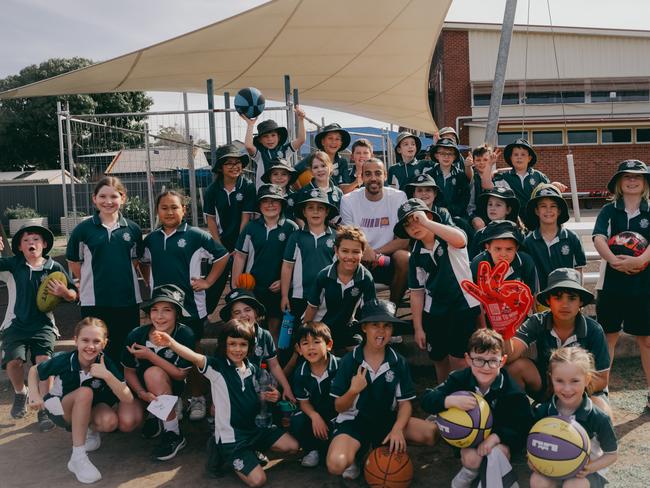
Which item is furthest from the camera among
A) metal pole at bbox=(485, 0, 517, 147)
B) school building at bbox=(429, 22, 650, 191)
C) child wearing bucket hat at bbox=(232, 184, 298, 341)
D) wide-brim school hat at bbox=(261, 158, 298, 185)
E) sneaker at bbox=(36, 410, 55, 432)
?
school building at bbox=(429, 22, 650, 191)

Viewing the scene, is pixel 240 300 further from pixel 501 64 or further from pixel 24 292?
pixel 501 64

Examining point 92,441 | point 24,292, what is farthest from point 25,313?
point 92,441

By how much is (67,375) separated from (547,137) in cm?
2552

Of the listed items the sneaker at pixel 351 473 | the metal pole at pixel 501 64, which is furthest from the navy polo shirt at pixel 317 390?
the metal pole at pixel 501 64

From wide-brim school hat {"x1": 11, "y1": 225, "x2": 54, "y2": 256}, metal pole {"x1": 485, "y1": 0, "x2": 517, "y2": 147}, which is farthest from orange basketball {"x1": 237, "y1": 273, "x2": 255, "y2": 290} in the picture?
metal pole {"x1": 485, "y1": 0, "x2": 517, "y2": 147}

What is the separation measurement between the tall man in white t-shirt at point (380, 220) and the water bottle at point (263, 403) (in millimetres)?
1618

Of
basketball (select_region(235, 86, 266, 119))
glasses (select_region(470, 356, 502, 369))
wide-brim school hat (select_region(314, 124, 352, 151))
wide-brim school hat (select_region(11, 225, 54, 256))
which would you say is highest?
basketball (select_region(235, 86, 266, 119))

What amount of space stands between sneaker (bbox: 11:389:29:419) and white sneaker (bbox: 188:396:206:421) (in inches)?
59.8

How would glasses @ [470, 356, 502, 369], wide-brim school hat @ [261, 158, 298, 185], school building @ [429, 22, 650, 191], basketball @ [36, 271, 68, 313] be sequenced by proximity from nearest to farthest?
glasses @ [470, 356, 502, 369], basketball @ [36, 271, 68, 313], wide-brim school hat @ [261, 158, 298, 185], school building @ [429, 22, 650, 191]

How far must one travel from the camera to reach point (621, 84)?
89.5 ft

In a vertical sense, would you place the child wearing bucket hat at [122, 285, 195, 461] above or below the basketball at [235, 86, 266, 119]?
below

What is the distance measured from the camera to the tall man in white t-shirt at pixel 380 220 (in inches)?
203

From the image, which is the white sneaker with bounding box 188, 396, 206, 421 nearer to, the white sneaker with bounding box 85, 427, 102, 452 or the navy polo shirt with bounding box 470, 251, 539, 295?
the white sneaker with bounding box 85, 427, 102, 452

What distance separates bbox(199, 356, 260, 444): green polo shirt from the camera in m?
3.73
